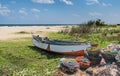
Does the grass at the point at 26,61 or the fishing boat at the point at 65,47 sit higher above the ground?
the fishing boat at the point at 65,47

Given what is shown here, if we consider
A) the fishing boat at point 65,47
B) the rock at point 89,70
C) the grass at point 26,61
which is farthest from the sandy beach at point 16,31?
the rock at point 89,70

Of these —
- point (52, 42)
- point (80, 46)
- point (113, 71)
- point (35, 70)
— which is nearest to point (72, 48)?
point (80, 46)

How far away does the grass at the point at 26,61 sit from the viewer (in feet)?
44.9

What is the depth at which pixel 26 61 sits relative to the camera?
17.7 meters

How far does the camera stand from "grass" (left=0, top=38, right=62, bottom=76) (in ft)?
44.9

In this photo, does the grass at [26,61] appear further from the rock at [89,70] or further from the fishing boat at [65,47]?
the rock at [89,70]

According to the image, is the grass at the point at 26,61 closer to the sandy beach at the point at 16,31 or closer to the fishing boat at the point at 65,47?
the fishing boat at the point at 65,47

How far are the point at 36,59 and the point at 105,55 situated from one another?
6.11m

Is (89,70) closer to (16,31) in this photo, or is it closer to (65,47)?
(65,47)

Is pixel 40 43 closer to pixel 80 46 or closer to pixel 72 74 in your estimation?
pixel 80 46

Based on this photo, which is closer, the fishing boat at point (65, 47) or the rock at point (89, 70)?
the rock at point (89, 70)

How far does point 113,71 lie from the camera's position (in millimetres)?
12672

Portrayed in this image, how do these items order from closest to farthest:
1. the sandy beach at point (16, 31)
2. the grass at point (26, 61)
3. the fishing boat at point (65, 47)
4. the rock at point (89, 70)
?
the rock at point (89, 70) < the grass at point (26, 61) < the fishing boat at point (65, 47) < the sandy beach at point (16, 31)

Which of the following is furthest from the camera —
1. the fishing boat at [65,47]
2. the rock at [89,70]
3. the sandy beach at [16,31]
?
the sandy beach at [16,31]
